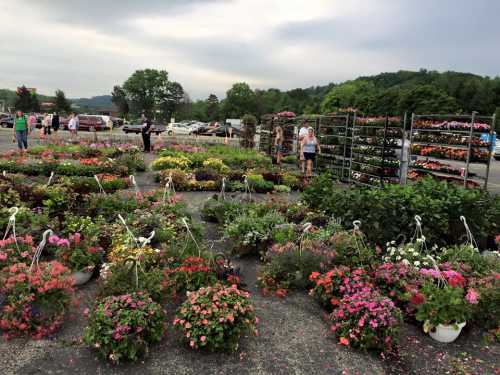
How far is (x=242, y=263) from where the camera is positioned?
5883 millimetres

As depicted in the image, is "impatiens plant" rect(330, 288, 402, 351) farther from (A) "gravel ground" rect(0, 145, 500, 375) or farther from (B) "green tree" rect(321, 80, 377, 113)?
(B) "green tree" rect(321, 80, 377, 113)

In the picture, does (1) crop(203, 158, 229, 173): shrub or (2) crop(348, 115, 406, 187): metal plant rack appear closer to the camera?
(2) crop(348, 115, 406, 187): metal plant rack

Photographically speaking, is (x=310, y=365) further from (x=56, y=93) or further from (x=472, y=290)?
(x=56, y=93)

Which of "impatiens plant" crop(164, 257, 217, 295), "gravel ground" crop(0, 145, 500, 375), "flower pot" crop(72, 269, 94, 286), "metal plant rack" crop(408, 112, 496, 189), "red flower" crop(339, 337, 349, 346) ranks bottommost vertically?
"gravel ground" crop(0, 145, 500, 375)

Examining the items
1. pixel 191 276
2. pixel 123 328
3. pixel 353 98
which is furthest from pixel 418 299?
pixel 353 98

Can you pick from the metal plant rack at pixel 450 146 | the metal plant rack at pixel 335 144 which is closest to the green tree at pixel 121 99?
the metal plant rack at pixel 335 144

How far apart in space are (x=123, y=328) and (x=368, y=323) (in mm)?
2151

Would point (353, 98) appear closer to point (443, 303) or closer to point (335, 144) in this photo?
point (335, 144)

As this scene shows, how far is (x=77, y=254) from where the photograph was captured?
481 cm

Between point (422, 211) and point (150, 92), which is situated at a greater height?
point (150, 92)

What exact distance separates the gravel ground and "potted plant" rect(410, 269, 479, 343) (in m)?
0.14

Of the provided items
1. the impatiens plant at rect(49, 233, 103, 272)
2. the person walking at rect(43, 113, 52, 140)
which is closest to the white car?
the person walking at rect(43, 113, 52, 140)

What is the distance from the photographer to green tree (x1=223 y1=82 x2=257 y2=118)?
105725 millimetres

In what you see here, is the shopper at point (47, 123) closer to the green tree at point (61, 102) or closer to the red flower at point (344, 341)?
the red flower at point (344, 341)
